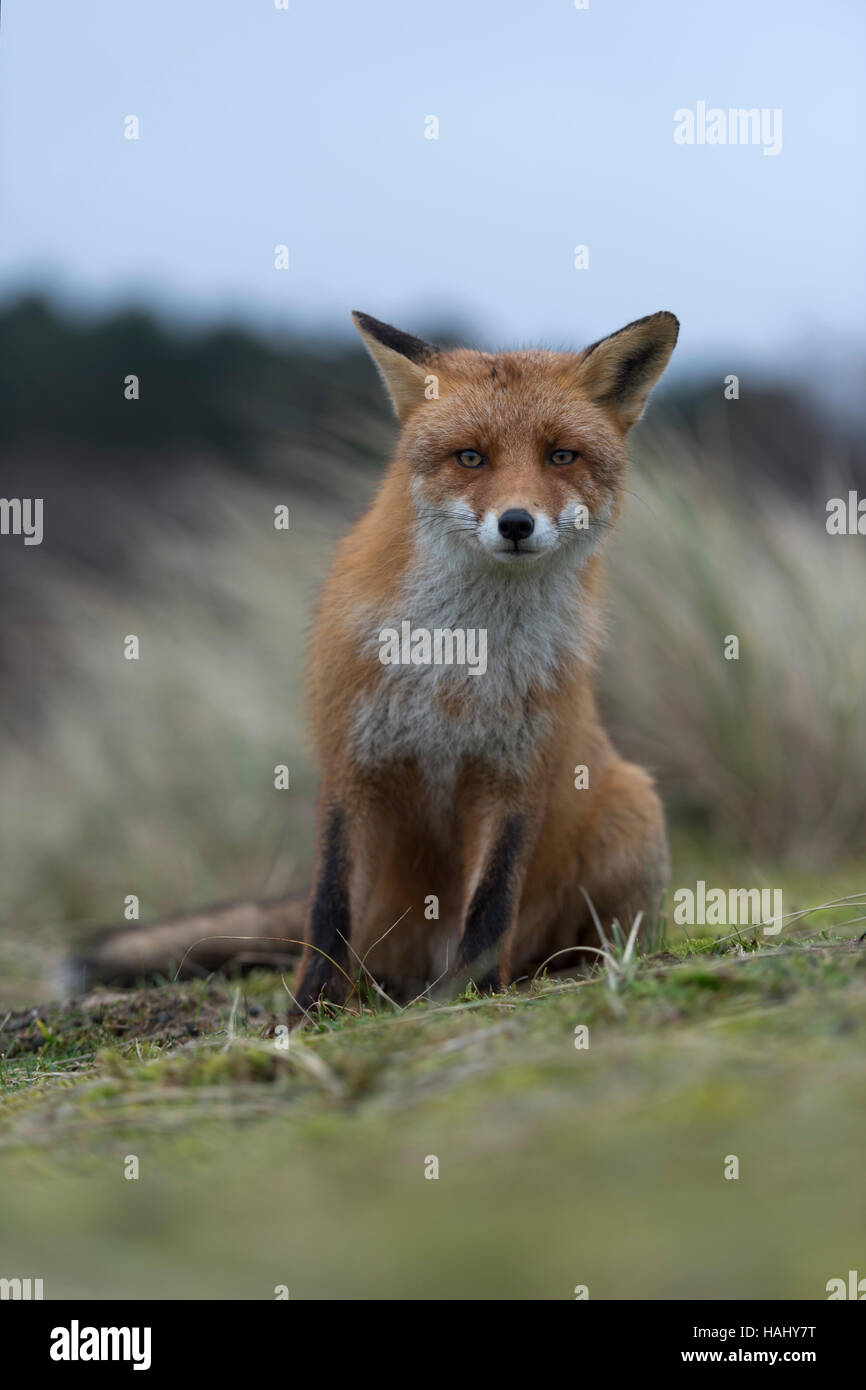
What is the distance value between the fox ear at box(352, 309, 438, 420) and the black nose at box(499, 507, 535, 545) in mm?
860

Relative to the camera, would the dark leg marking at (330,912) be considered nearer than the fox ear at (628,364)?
Yes

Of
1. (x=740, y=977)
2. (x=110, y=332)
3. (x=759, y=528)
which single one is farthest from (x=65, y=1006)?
(x=110, y=332)

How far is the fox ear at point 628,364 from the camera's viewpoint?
464 centimetres

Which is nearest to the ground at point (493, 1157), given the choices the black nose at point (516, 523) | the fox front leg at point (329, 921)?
the fox front leg at point (329, 921)

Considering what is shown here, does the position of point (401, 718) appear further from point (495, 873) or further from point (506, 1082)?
point (506, 1082)

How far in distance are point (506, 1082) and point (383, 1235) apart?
Result: 1.75ft

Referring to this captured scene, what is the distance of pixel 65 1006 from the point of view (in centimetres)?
533

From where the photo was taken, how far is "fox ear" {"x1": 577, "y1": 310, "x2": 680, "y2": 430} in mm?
4641

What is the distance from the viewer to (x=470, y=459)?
4.41m
